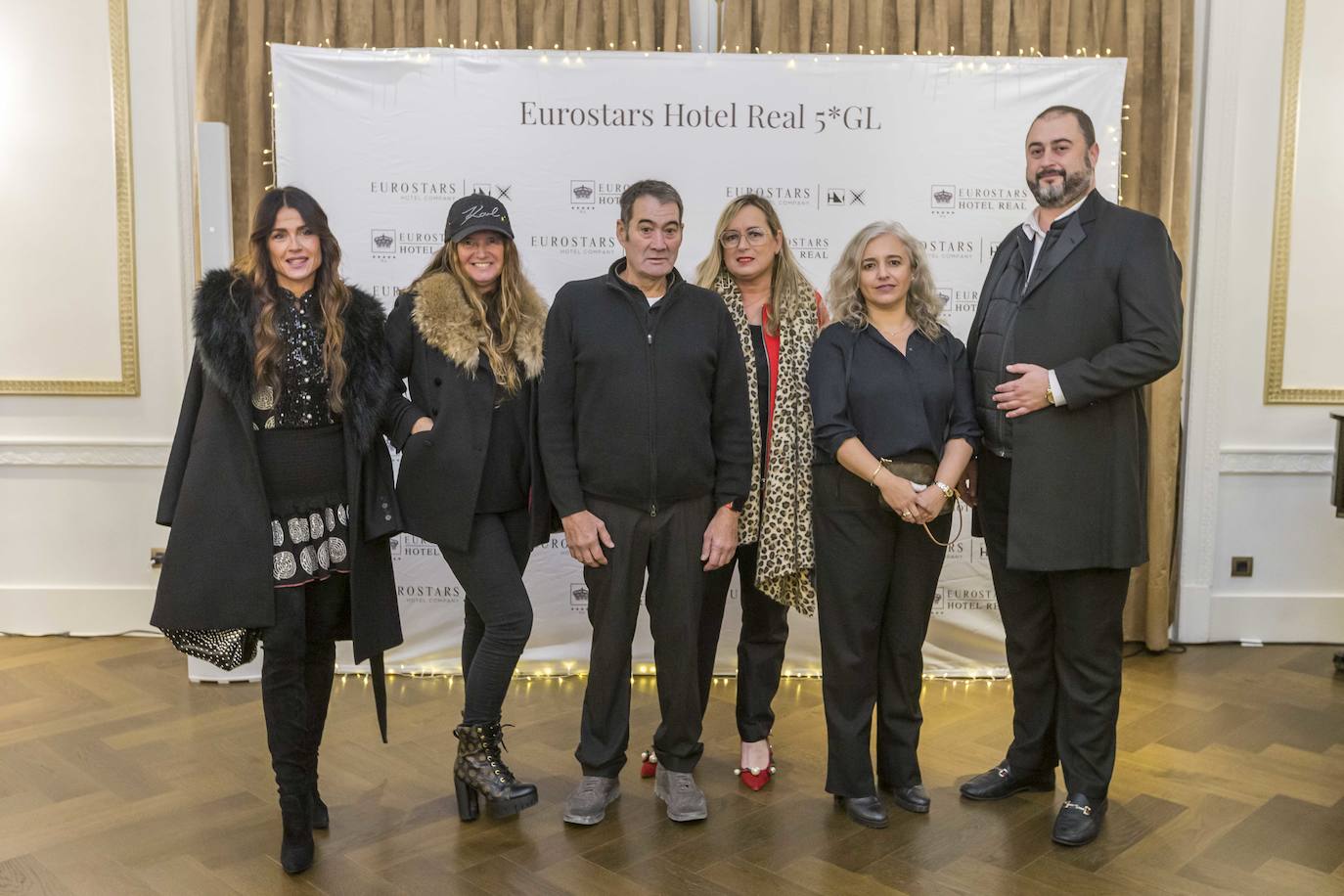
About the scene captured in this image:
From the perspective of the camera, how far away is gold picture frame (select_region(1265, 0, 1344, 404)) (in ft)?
15.3

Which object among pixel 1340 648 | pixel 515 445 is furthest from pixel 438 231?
pixel 1340 648

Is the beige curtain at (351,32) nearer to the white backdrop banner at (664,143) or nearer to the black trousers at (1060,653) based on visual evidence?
the white backdrop banner at (664,143)

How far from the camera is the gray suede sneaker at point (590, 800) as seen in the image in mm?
3041

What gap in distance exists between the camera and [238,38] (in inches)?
177

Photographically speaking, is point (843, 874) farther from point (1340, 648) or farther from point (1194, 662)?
point (1340, 648)

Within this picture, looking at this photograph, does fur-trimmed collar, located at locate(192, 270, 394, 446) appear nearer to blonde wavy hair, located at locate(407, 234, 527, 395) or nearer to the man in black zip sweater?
blonde wavy hair, located at locate(407, 234, 527, 395)

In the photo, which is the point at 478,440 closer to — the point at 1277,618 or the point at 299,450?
the point at 299,450

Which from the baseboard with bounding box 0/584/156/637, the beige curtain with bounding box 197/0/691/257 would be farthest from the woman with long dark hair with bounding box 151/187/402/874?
the baseboard with bounding box 0/584/156/637

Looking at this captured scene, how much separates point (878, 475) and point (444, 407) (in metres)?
1.14

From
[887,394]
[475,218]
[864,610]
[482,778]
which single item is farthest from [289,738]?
[887,394]

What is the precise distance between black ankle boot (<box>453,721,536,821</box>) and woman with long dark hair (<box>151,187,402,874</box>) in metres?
0.38

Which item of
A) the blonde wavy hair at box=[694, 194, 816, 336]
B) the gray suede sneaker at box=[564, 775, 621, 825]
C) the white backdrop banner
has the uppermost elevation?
the white backdrop banner

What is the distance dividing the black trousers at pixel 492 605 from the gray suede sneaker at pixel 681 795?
500mm

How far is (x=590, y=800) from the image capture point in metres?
3.07
